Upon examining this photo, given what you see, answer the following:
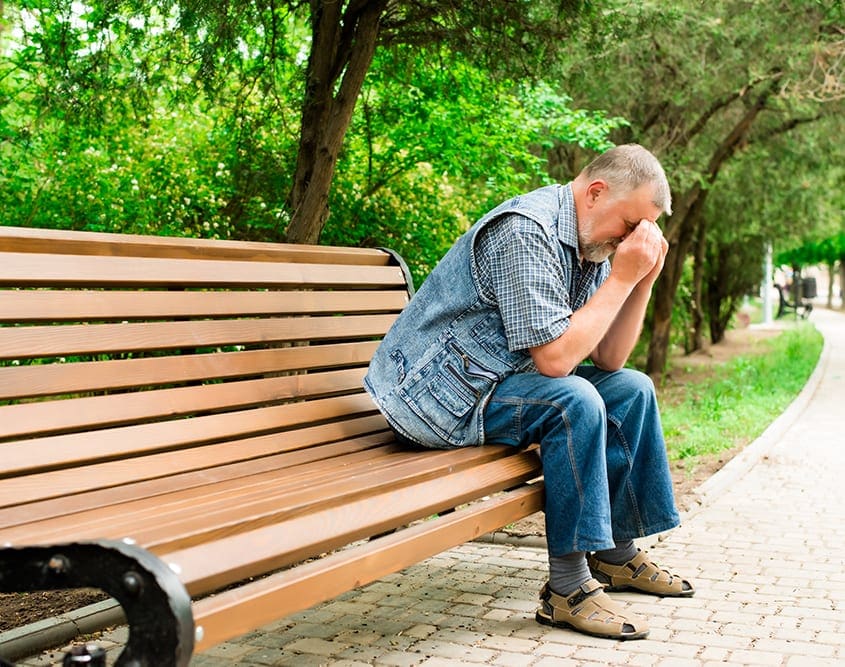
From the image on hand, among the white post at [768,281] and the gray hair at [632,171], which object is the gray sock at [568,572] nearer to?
the gray hair at [632,171]

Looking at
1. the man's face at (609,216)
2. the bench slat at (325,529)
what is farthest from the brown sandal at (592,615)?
the man's face at (609,216)

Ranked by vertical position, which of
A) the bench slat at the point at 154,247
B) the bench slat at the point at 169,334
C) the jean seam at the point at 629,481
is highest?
the bench slat at the point at 154,247

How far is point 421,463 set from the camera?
340cm

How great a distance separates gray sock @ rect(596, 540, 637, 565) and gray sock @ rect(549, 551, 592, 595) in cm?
47

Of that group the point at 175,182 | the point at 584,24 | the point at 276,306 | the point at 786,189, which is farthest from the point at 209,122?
the point at 786,189

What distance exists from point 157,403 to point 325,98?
286 cm

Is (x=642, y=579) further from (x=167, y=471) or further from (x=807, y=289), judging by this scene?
(x=807, y=289)

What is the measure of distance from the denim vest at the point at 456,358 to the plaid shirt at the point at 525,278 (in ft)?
0.14

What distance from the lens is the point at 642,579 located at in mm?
4062

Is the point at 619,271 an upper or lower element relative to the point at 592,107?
lower

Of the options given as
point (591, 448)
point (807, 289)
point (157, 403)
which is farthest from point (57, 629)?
point (807, 289)

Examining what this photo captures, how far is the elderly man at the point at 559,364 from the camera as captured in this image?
3.50 m

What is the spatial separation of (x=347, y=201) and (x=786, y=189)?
9.40m

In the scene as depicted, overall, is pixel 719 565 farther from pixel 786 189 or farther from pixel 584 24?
pixel 786 189
